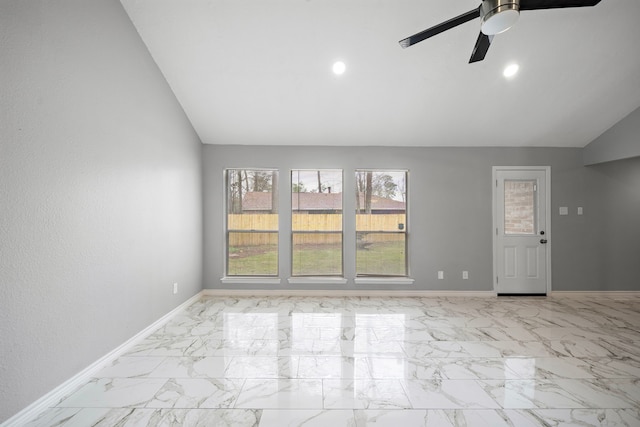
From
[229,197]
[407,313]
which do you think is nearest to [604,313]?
[407,313]

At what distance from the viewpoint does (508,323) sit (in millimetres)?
3752

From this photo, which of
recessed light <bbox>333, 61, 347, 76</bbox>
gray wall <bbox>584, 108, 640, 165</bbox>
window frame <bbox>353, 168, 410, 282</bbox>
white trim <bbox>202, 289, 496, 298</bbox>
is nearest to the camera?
recessed light <bbox>333, 61, 347, 76</bbox>

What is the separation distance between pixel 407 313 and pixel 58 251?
145 inches

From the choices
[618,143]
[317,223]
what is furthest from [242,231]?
[618,143]

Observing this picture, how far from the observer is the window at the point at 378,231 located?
509 centimetres

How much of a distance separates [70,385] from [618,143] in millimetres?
6841

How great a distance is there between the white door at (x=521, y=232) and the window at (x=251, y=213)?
3616 mm

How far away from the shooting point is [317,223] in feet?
16.8

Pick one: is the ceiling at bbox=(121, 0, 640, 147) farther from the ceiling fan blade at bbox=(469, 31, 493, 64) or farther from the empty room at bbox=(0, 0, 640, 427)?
the ceiling fan blade at bbox=(469, 31, 493, 64)

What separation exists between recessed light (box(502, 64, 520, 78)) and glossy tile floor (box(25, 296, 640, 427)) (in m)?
2.96

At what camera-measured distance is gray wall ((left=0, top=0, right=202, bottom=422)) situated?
1.88m

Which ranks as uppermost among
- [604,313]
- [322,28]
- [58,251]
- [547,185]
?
[322,28]

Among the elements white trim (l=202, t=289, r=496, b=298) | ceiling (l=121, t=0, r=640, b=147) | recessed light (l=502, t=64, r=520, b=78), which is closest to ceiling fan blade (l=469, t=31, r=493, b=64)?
ceiling (l=121, t=0, r=640, b=147)

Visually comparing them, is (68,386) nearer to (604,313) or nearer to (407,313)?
(407,313)
